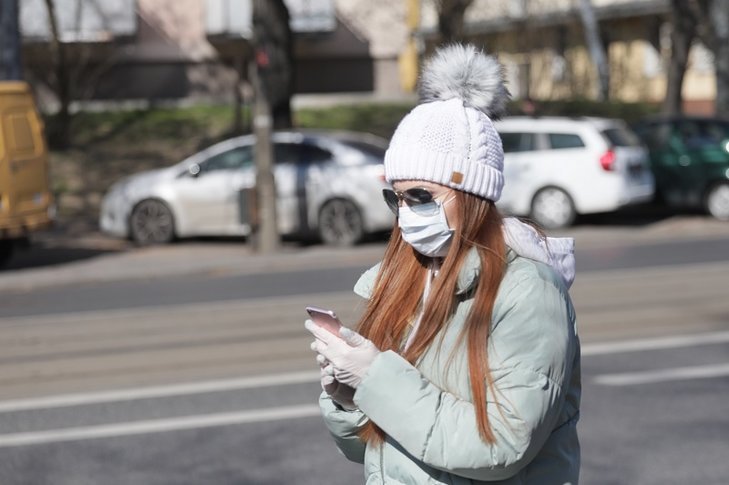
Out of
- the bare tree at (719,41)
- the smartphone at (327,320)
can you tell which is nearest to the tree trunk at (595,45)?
the bare tree at (719,41)

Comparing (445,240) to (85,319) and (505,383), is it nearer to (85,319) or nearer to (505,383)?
(505,383)

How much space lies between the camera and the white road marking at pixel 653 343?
9188mm

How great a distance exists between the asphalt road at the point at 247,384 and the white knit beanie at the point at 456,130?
1.25m

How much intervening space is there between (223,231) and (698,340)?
380 inches

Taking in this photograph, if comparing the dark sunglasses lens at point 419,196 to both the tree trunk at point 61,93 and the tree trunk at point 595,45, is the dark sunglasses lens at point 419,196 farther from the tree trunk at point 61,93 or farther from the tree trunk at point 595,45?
the tree trunk at point 595,45

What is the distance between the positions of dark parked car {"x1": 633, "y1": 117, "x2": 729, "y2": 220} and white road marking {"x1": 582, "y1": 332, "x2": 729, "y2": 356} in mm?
9895

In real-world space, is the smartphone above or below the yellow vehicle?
above

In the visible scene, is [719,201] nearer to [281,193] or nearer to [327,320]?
[281,193]

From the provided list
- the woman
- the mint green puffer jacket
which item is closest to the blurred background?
the woman

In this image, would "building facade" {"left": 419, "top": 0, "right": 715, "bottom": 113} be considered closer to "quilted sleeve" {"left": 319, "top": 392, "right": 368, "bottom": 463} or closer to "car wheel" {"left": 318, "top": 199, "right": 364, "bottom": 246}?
"car wheel" {"left": 318, "top": 199, "right": 364, "bottom": 246}

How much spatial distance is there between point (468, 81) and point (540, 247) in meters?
0.38

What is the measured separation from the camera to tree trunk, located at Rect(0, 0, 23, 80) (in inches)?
723

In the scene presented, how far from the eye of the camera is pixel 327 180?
17469mm

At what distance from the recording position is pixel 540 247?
2.63 metres
